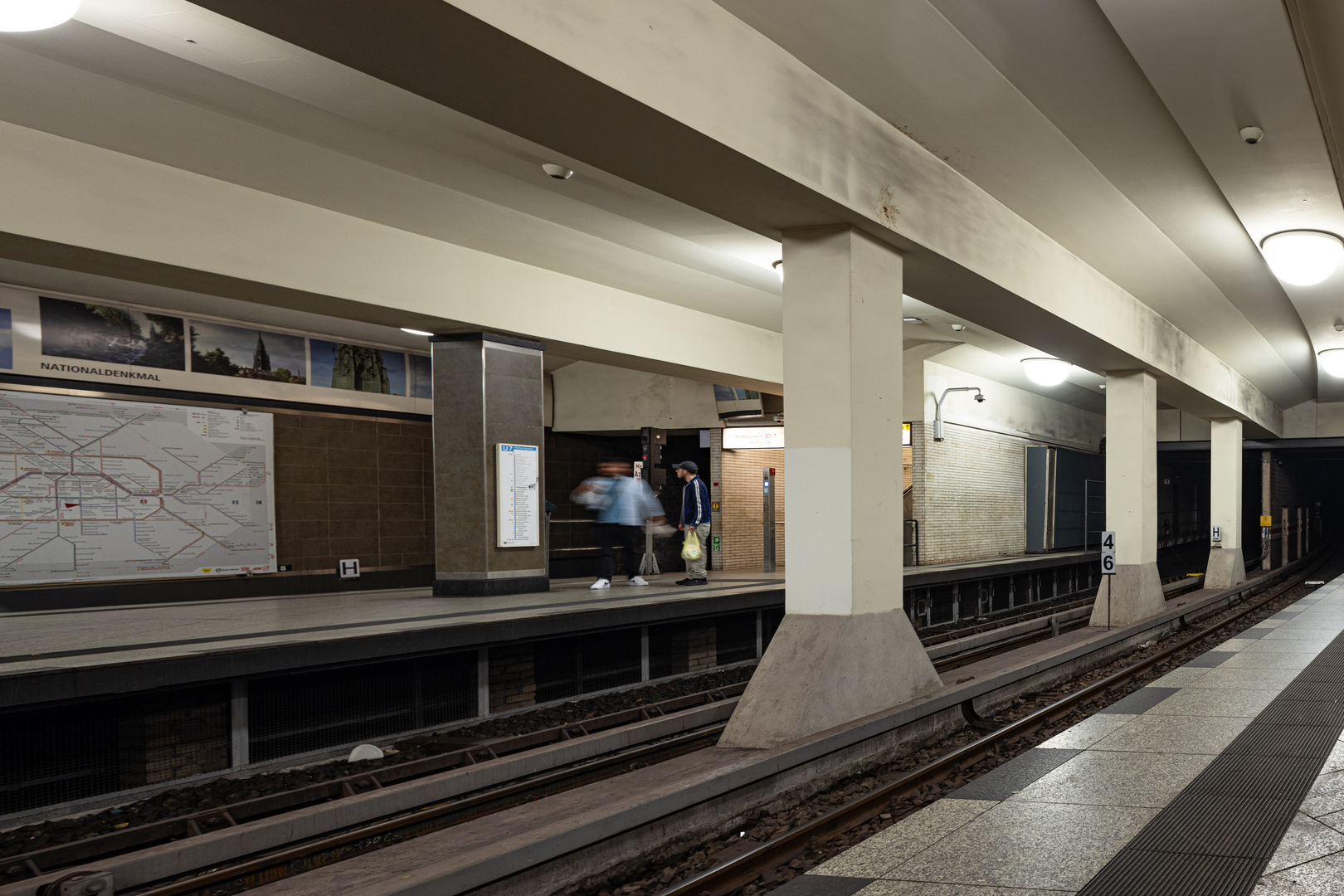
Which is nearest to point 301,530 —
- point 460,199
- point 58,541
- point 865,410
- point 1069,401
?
point 58,541

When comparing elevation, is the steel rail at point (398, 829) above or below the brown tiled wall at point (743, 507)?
below

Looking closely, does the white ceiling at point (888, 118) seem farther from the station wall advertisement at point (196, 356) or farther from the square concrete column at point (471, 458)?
the station wall advertisement at point (196, 356)

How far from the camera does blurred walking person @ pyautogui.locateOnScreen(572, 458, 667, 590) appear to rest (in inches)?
454

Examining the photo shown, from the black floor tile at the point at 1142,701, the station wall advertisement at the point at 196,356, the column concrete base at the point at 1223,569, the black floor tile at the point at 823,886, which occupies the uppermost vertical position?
the station wall advertisement at the point at 196,356

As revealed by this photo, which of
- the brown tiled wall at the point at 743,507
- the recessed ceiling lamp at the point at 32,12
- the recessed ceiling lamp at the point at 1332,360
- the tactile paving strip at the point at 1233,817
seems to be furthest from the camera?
the brown tiled wall at the point at 743,507

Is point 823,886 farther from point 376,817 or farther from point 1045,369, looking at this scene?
point 1045,369

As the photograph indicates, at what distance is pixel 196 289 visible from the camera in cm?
795

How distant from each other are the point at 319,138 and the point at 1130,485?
1079cm

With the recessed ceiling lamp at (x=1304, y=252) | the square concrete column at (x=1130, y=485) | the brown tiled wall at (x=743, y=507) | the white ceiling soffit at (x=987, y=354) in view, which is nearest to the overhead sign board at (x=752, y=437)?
the brown tiled wall at (x=743, y=507)

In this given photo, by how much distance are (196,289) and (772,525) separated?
972 cm

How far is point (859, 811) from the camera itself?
5113 millimetres

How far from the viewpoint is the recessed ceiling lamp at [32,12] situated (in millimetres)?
3885

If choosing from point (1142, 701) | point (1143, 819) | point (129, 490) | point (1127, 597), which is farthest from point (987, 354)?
point (1143, 819)

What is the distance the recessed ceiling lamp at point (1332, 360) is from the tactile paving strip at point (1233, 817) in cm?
1137
